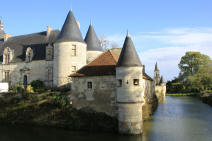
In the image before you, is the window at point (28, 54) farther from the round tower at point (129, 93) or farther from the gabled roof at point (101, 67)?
the round tower at point (129, 93)

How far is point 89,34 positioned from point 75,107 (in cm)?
1022

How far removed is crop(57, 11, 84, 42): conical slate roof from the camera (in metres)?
19.5

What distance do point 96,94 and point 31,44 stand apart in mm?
13660

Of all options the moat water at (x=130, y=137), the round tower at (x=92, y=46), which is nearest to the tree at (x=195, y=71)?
the round tower at (x=92, y=46)

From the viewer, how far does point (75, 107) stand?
51.4 ft

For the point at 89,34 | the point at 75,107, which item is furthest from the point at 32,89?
the point at 89,34

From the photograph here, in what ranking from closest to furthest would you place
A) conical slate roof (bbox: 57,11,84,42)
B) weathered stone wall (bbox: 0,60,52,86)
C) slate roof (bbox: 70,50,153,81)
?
slate roof (bbox: 70,50,153,81), conical slate roof (bbox: 57,11,84,42), weathered stone wall (bbox: 0,60,52,86)

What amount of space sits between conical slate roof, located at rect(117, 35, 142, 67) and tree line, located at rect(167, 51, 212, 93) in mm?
34088

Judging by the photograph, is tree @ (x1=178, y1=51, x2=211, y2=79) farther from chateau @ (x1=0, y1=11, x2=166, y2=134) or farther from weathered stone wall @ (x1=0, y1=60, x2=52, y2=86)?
weathered stone wall @ (x1=0, y1=60, x2=52, y2=86)

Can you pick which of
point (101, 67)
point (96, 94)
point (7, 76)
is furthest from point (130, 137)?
point (7, 76)

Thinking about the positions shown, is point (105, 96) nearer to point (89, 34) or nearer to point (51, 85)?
point (51, 85)

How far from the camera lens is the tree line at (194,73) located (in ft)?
142

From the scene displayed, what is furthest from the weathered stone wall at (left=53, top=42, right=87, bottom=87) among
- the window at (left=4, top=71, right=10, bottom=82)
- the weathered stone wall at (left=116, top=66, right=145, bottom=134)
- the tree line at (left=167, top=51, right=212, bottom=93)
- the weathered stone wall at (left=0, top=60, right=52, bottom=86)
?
the tree line at (left=167, top=51, right=212, bottom=93)

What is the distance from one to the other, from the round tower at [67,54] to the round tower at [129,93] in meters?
7.18
